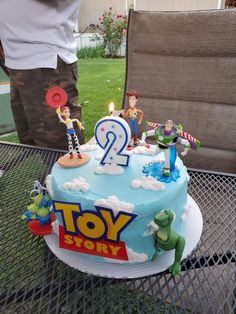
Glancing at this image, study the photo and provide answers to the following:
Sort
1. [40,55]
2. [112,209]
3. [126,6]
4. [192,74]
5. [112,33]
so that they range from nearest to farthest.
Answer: [112,209], [40,55], [192,74], [112,33], [126,6]

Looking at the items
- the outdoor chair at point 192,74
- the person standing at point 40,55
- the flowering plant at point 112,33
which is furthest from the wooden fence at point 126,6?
the person standing at point 40,55

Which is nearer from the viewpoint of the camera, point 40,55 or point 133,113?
point 133,113

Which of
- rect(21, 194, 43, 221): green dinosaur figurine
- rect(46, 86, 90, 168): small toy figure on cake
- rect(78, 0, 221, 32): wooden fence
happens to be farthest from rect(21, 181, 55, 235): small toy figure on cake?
rect(78, 0, 221, 32): wooden fence

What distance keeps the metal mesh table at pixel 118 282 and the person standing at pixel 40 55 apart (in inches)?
21.8

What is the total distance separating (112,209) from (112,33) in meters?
6.15

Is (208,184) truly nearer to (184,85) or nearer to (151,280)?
(151,280)

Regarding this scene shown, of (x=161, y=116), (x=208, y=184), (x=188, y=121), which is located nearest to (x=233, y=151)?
(x=188, y=121)

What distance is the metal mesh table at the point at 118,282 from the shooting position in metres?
0.68

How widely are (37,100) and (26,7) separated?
0.37 meters

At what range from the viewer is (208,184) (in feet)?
3.45

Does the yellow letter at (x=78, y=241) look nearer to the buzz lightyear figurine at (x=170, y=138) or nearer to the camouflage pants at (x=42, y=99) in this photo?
the buzz lightyear figurine at (x=170, y=138)

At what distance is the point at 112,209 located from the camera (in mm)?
684

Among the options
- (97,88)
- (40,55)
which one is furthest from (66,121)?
(97,88)

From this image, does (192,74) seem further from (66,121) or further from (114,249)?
(114,249)
